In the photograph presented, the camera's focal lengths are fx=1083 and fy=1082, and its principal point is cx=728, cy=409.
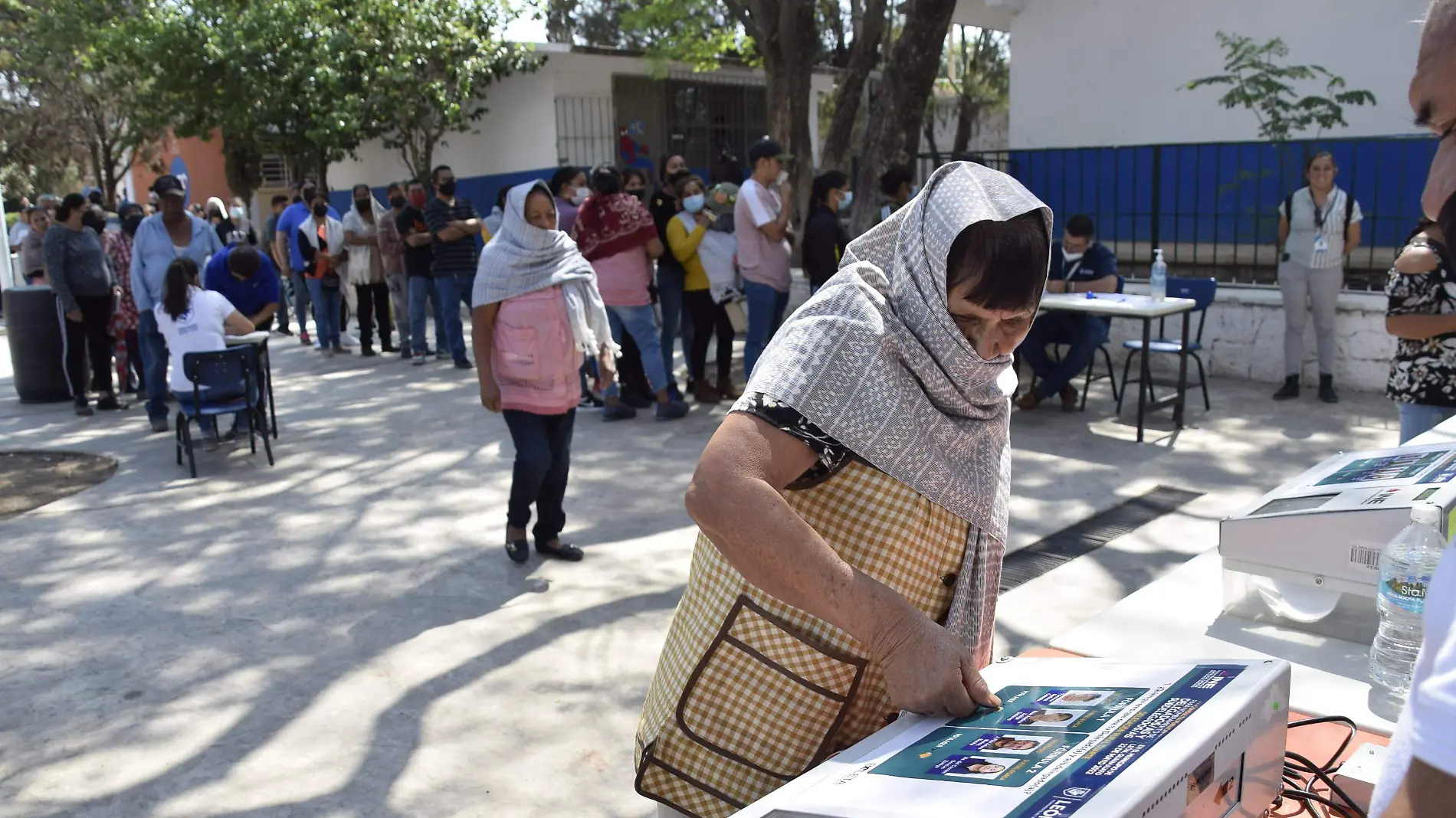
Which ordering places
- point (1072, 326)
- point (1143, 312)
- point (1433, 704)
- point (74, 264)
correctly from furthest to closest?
1. point (74, 264)
2. point (1072, 326)
3. point (1143, 312)
4. point (1433, 704)

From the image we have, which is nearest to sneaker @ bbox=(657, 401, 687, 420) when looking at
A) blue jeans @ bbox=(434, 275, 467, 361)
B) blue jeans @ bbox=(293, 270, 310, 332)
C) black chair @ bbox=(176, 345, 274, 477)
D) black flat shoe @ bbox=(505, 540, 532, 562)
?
black chair @ bbox=(176, 345, 274, 477)

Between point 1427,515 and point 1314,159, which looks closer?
point 1427,515

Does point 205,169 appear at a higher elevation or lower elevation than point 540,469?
higher

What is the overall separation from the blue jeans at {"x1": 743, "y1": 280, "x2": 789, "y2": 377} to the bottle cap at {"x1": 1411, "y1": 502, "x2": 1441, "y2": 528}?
6380 millimetres

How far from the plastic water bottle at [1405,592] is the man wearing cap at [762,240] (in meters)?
6.26

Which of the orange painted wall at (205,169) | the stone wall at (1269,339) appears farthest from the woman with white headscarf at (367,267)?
the orange painted wall at (205,169)

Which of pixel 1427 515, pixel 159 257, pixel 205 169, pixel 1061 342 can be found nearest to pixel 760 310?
pixel 1061 342

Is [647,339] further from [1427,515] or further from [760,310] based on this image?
[1427,515]

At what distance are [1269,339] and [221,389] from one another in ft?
25.6

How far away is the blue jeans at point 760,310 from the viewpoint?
27.4ft

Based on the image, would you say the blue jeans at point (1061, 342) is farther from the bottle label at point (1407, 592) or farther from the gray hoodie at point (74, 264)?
the gray hoodie at point (74, 264)

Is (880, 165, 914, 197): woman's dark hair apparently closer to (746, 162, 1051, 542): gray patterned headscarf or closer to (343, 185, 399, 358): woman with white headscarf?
(343, 185, 399, 358): woman with white headscarf

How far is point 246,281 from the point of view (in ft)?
25.6

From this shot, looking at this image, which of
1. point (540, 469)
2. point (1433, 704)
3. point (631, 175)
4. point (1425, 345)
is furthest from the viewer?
point (631, 175)
